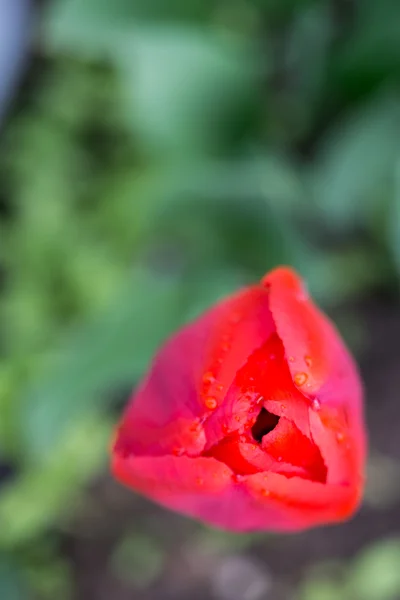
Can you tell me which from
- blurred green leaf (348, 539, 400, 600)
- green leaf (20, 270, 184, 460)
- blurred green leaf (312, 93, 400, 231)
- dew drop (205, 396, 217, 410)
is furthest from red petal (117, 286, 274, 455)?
blurred green leaf (348, 539, 400, 600)

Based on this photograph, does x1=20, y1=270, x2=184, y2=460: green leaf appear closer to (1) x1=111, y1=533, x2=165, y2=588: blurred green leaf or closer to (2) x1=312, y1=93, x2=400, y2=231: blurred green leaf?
(2) x1=312, y1=93, x2=400, y2=231: blurred green leaf

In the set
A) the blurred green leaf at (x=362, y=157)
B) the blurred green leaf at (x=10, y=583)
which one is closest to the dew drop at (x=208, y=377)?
the blurred green leaf at (x=362, y=157)

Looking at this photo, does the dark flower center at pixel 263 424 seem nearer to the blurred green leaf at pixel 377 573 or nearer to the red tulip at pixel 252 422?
the red tulip at pixel 252 422

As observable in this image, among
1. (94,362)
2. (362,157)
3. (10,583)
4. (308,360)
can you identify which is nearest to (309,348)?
(308,360)

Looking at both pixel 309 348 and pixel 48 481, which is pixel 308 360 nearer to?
pixel 309 348

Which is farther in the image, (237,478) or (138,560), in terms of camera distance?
(138,560)

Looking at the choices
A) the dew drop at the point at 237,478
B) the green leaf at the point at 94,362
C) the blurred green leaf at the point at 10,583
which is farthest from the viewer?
the blurred green leaf at the point at 10,583

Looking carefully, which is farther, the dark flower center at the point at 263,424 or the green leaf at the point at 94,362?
the green leaf at the point at 94,362
